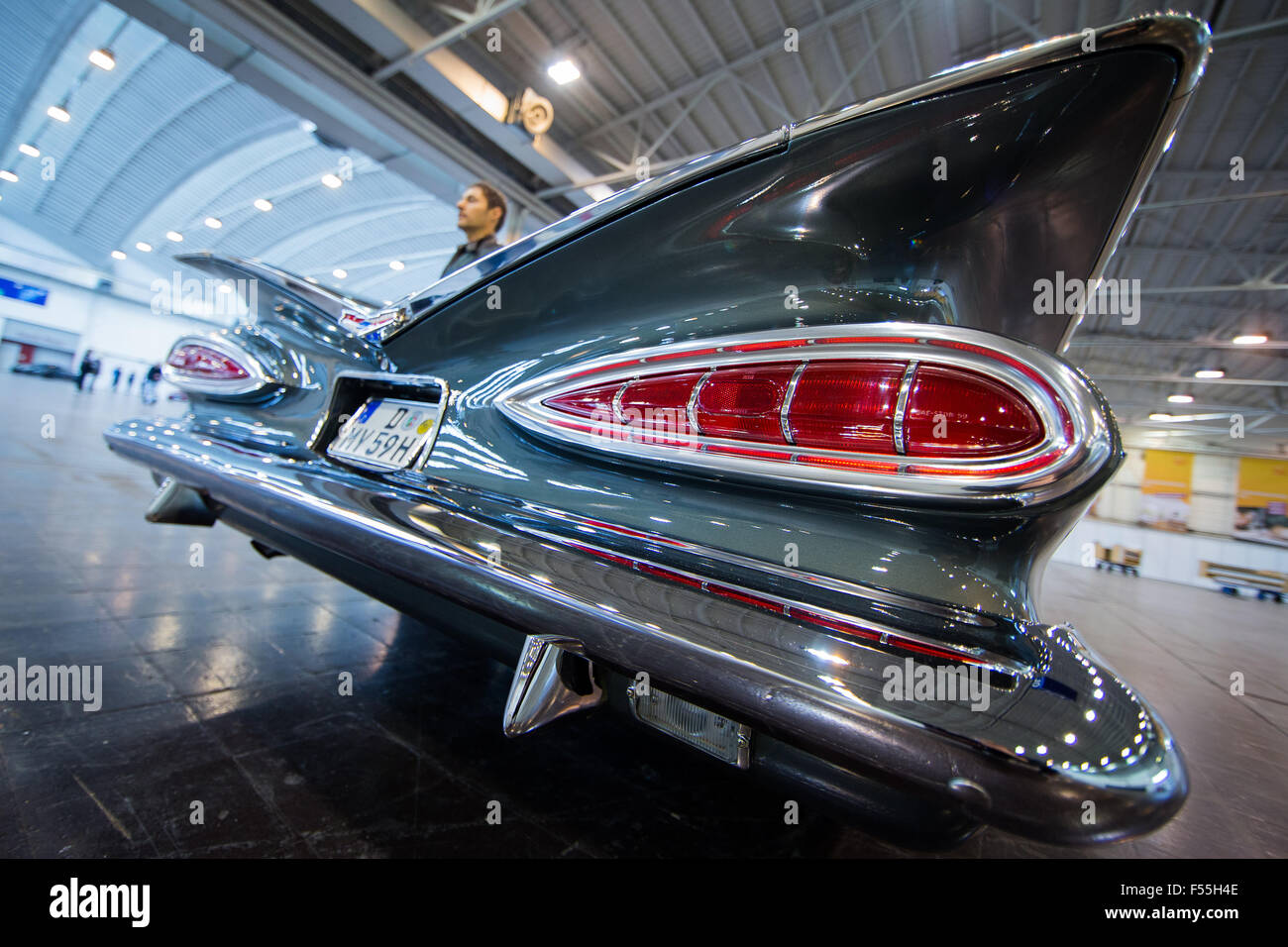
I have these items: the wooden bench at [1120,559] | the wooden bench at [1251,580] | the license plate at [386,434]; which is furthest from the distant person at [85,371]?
the wooden bench at [1251,580]

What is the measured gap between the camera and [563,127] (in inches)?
391

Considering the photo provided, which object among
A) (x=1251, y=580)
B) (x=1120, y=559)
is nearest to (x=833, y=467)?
(x=1251, y=580)

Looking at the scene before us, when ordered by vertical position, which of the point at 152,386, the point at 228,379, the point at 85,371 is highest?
the point at 152,386

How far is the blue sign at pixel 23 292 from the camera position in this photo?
2733 cm

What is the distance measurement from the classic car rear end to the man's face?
1.54 m

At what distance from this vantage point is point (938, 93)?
2.78ft

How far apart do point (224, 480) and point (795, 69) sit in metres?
9.38

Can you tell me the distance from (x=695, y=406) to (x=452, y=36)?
28.4ft

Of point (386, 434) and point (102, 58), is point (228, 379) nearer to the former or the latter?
point (386, 434)

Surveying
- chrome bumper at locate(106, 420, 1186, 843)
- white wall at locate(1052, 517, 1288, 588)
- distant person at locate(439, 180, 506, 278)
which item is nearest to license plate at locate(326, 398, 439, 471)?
chrome bumper at locate(106, 420, 1186, 843)

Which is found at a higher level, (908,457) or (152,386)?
(152,386)

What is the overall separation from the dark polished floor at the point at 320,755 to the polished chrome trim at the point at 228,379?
831mm
